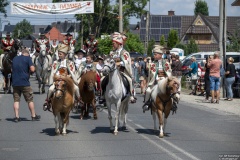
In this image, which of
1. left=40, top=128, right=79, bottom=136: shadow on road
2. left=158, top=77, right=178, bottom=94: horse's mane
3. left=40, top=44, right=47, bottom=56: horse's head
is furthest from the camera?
left=40, top=44, right=47, bottom=56: horse's head

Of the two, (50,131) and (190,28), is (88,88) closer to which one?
(50,131)

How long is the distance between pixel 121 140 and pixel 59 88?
1.83m

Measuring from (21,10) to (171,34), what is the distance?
39080mm

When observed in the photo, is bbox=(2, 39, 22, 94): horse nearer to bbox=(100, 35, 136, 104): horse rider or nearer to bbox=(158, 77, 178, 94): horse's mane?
bbox=(100, 35, 136, 104): horse rider

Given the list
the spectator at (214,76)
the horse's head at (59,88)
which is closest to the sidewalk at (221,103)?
the spectator at (214,76)

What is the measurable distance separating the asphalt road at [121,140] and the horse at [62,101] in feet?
1.02

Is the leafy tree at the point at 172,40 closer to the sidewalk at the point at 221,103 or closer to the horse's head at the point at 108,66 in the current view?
the sidewalk at the point at 221,103

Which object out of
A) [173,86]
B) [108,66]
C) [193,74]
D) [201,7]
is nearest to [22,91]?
[108,66]

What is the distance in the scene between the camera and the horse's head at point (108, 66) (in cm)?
1424

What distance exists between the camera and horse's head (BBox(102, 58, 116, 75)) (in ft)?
46.7

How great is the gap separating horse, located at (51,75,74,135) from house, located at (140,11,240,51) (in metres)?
76.1

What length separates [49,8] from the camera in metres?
46.4

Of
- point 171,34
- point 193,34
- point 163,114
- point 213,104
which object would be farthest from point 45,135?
point 193,34

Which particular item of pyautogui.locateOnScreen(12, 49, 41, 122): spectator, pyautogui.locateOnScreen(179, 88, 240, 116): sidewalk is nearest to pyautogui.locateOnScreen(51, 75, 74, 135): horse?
pyautogui.locateOnScreen(12, 49, 41, 122): spectator
